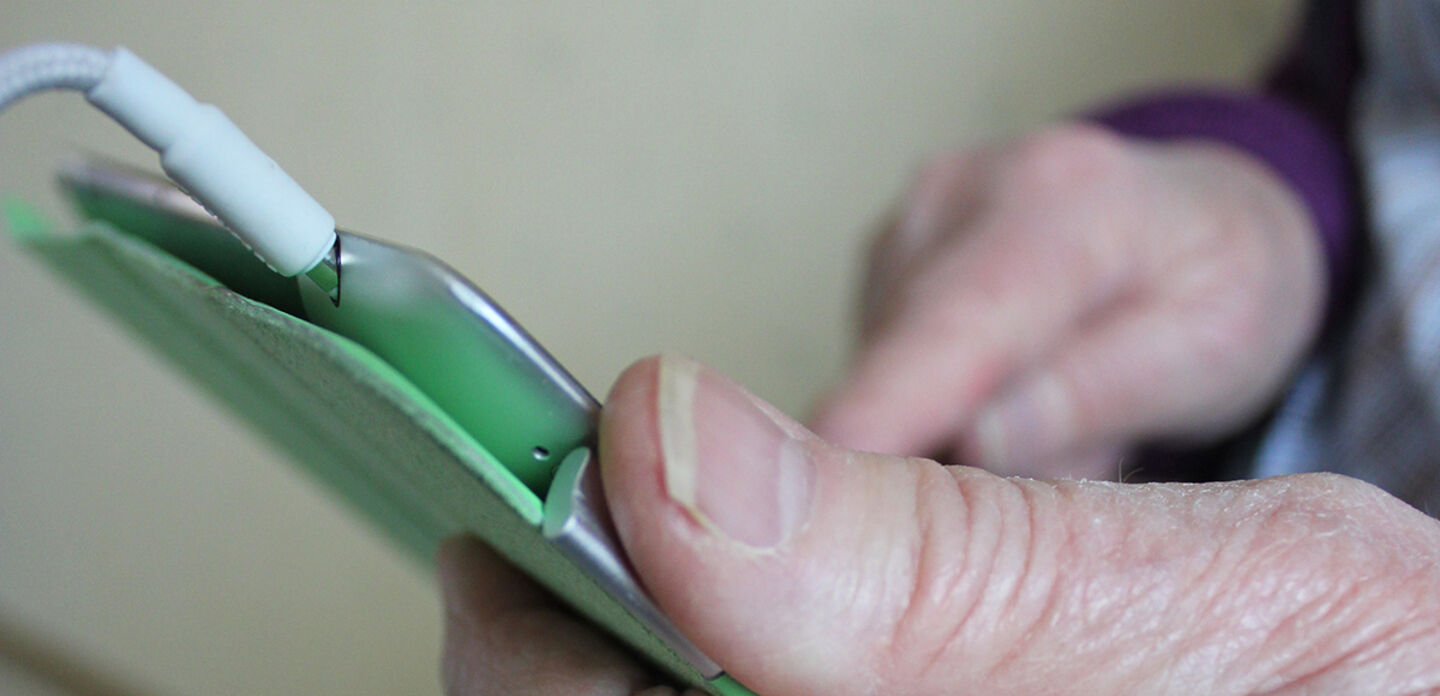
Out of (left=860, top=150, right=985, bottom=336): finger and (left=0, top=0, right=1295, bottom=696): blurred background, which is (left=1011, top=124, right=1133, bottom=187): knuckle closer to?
(left=860, top=150, right=985, bottom=336): finger

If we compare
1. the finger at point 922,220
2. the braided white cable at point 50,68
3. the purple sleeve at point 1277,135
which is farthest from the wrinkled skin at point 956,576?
the purple sleeve at point 1277,135

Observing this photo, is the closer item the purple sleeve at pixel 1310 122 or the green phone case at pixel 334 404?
the green phone case at pixel 334 404

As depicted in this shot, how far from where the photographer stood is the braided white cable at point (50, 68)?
15cm

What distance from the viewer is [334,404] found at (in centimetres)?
20

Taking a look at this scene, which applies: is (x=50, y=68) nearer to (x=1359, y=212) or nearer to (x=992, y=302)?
(x=992, y=302)

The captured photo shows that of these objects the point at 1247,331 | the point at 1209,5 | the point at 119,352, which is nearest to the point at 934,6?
the point at 1209,5

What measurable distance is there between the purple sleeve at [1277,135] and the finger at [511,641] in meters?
0.51

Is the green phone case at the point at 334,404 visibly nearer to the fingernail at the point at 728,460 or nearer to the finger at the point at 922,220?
the fingernail at the point at 728,460

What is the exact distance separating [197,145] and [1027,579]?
0.17 m

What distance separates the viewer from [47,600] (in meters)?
0.71

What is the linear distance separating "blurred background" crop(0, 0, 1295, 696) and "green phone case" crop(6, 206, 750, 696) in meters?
0.32

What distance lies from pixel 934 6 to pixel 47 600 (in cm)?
84

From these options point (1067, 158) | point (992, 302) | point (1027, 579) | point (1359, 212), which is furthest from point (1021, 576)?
point (1359, 212)

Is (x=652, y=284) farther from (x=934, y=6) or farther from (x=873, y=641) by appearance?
(x=873, y=641)
